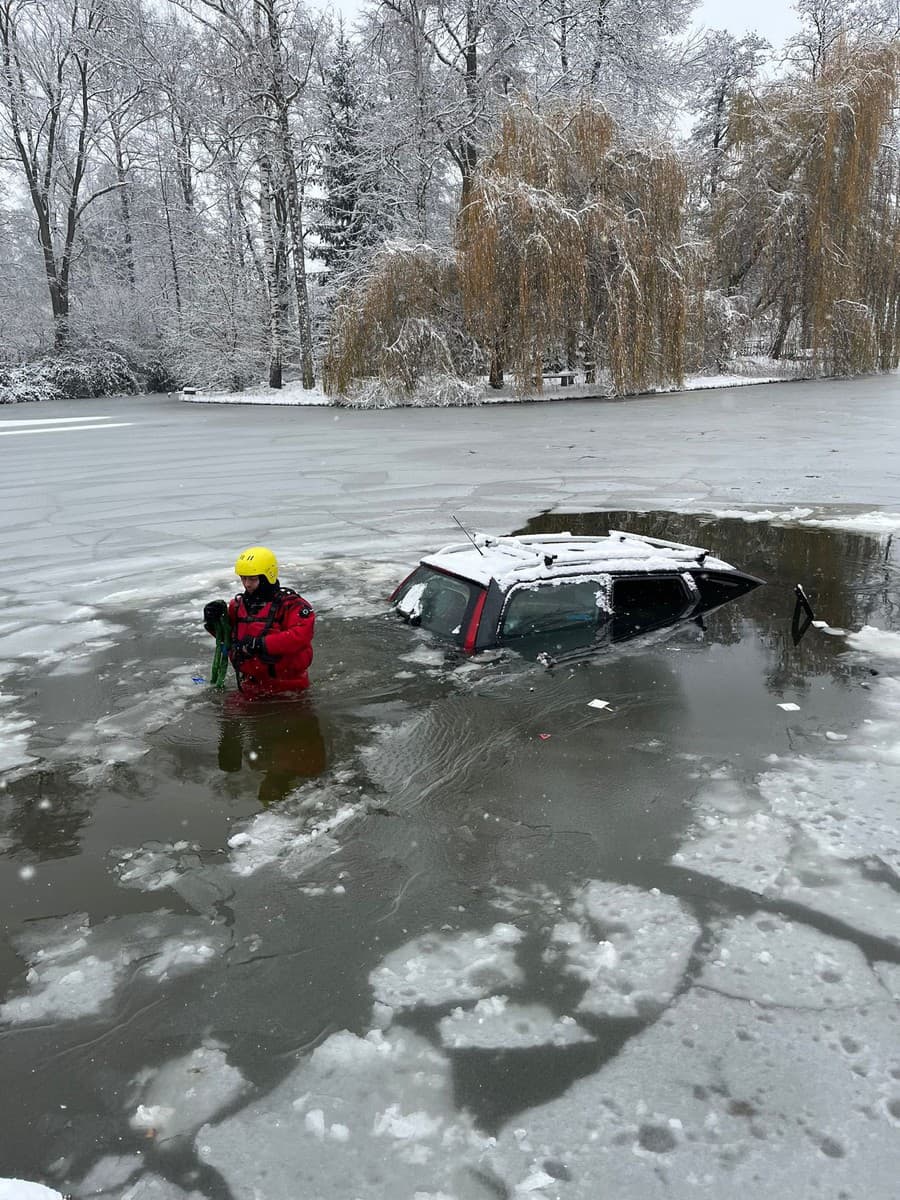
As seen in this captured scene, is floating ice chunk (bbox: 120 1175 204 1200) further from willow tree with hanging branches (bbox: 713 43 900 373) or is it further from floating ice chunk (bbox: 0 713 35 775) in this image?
willow tree with hanging branches (bbox: 713 43 900 373)

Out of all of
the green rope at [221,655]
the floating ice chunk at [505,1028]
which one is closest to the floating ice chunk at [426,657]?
the green rope at [221,655]

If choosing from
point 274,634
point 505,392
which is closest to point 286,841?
point 274,634

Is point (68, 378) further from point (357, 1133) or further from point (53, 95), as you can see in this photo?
point (357, 1133)

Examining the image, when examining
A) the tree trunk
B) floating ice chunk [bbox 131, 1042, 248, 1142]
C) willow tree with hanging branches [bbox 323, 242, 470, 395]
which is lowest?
floating ice chunk [bbox 131, 1042, 248, 1142]

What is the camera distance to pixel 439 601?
780cm

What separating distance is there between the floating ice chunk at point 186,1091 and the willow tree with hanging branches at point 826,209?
30808mm

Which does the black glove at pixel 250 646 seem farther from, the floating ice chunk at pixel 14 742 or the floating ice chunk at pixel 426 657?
the floating ice chunk at pixel 14 742

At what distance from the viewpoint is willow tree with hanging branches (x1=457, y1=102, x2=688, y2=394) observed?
2586 centimetres

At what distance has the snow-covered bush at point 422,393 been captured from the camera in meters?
28.2

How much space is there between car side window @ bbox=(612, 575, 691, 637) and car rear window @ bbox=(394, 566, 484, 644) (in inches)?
49.1

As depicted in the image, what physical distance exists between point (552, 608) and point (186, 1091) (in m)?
4.76

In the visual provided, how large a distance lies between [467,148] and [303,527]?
29.8m

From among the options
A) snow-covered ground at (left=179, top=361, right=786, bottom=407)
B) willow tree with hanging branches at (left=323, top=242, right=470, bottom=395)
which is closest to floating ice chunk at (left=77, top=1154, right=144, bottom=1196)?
willow tree with hanging branches at (left=323, top=242, right=470, bottom=395)

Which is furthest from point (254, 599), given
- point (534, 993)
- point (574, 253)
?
point (574, 253)
